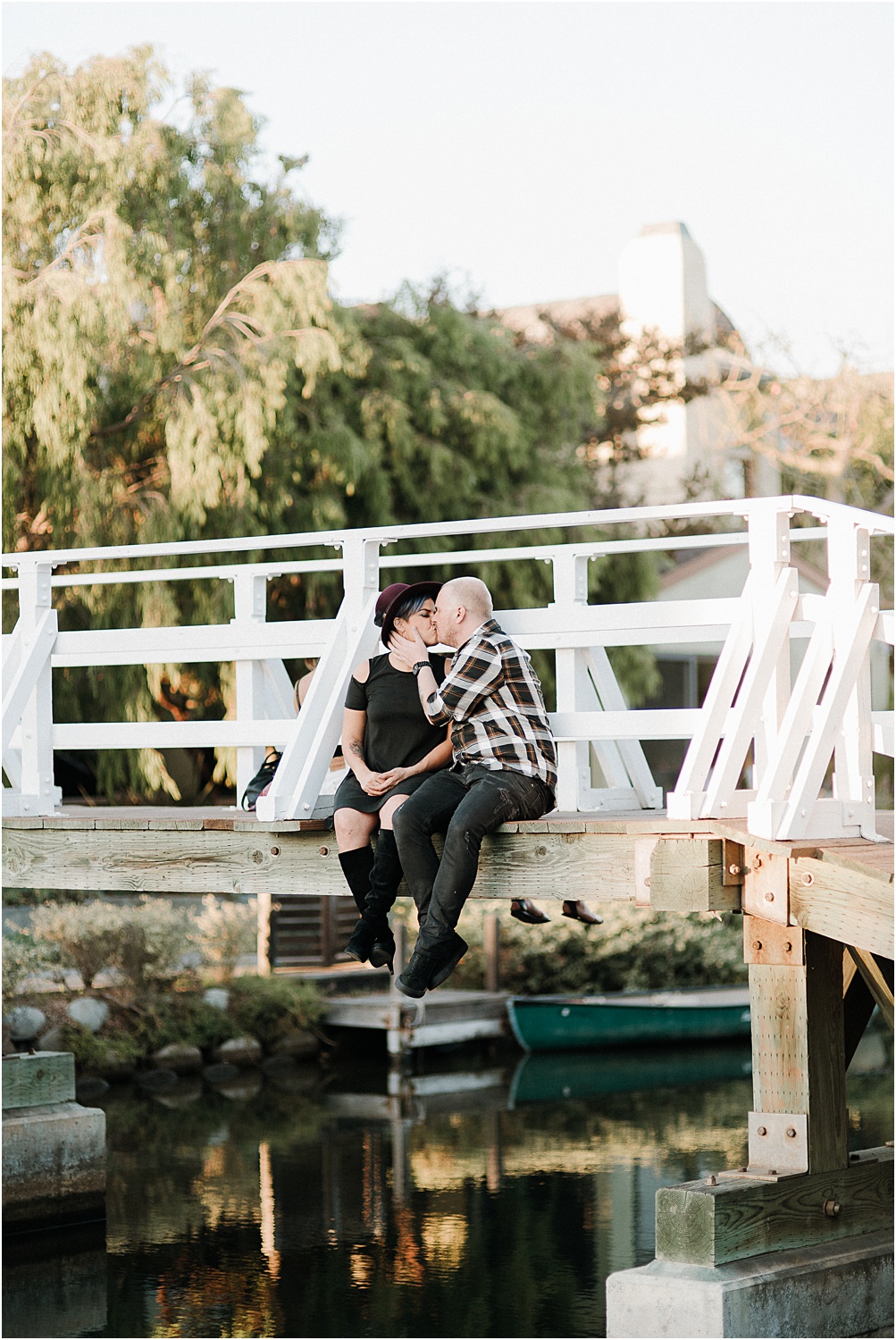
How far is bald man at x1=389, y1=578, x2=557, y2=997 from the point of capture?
6453mm

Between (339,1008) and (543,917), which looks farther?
(339,1008)

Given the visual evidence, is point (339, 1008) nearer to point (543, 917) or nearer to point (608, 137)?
point (543, 917)

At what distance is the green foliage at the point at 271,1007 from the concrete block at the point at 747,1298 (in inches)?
461

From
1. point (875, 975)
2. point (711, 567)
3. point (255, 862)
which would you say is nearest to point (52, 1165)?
point (255, 862)

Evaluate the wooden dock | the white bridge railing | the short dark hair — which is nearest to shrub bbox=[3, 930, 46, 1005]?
the wooden dock

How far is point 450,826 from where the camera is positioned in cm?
646

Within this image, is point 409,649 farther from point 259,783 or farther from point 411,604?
point 259,783

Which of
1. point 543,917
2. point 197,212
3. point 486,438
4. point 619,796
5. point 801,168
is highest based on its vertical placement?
point 801,168

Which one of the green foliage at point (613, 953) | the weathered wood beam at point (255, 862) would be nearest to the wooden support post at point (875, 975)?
the weathered wood beam at point (255, 862)

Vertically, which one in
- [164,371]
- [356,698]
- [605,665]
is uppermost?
[164,371]

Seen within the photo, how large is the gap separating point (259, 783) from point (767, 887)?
9.60 feet

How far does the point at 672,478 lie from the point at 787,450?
2.79m

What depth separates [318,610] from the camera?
20.8m

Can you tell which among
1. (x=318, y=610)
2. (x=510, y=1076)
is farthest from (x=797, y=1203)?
(x=318, y=610)
